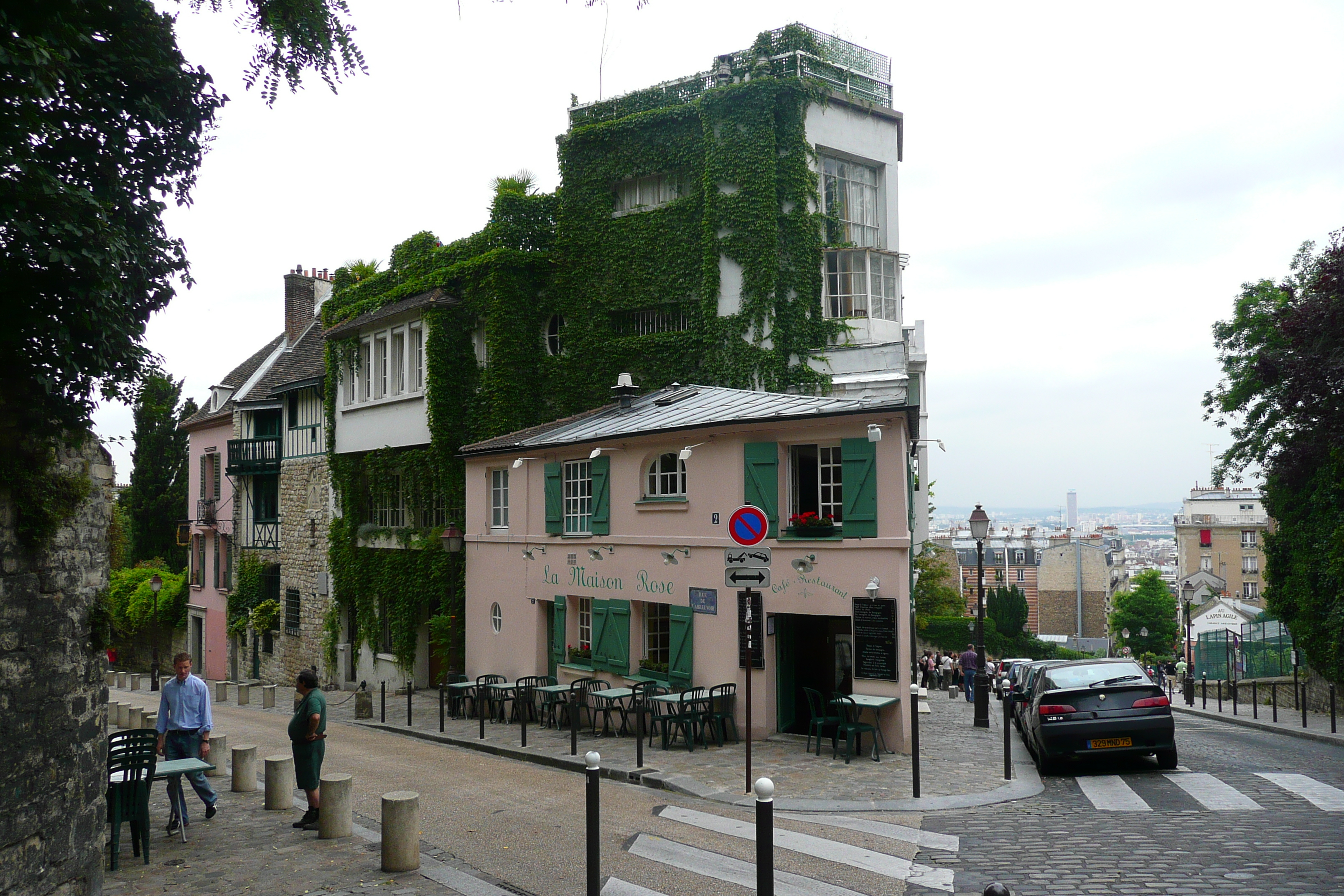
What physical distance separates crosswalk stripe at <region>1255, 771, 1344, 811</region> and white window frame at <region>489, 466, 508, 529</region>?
14.4 meters

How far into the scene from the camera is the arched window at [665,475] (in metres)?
16.6

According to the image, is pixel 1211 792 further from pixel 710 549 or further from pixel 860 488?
pixel 710 549

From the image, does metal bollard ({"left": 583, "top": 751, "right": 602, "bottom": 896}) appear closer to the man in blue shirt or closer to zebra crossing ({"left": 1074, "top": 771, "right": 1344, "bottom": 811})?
the man in blue shirt

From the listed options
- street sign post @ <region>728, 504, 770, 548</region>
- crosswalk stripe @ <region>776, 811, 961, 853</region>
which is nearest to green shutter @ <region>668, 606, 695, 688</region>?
street sign post @ <region>728, 504, 770, 548</region>

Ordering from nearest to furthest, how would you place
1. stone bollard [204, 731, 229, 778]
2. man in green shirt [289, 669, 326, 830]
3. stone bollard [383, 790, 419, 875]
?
stone bollard [383, 790, 419, 875]
man in green shirt [289, 669, 326, 830]
stone bollard [204, 731, 229, 778]

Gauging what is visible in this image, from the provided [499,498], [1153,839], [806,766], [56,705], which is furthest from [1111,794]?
[499,498]

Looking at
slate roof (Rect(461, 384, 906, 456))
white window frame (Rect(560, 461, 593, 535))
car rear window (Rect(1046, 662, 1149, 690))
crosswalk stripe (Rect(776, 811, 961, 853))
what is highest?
slate roof (Rect(461, 384, 906, 456))

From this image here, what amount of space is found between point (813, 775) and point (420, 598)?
1619 cm

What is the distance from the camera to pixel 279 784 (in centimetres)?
1010

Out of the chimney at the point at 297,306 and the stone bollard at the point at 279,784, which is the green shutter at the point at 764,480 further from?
the chimney at the point at 297,306

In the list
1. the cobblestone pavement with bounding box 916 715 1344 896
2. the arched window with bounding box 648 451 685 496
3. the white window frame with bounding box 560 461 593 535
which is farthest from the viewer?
the white window frame with bounding box 560 461 593 535

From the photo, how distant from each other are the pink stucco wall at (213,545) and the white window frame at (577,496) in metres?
22.6

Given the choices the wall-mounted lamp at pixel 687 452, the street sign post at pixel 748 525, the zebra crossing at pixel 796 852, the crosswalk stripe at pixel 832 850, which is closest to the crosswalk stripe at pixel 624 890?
the zebra crossing at pixel 796 852

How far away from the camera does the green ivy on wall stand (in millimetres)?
25328
